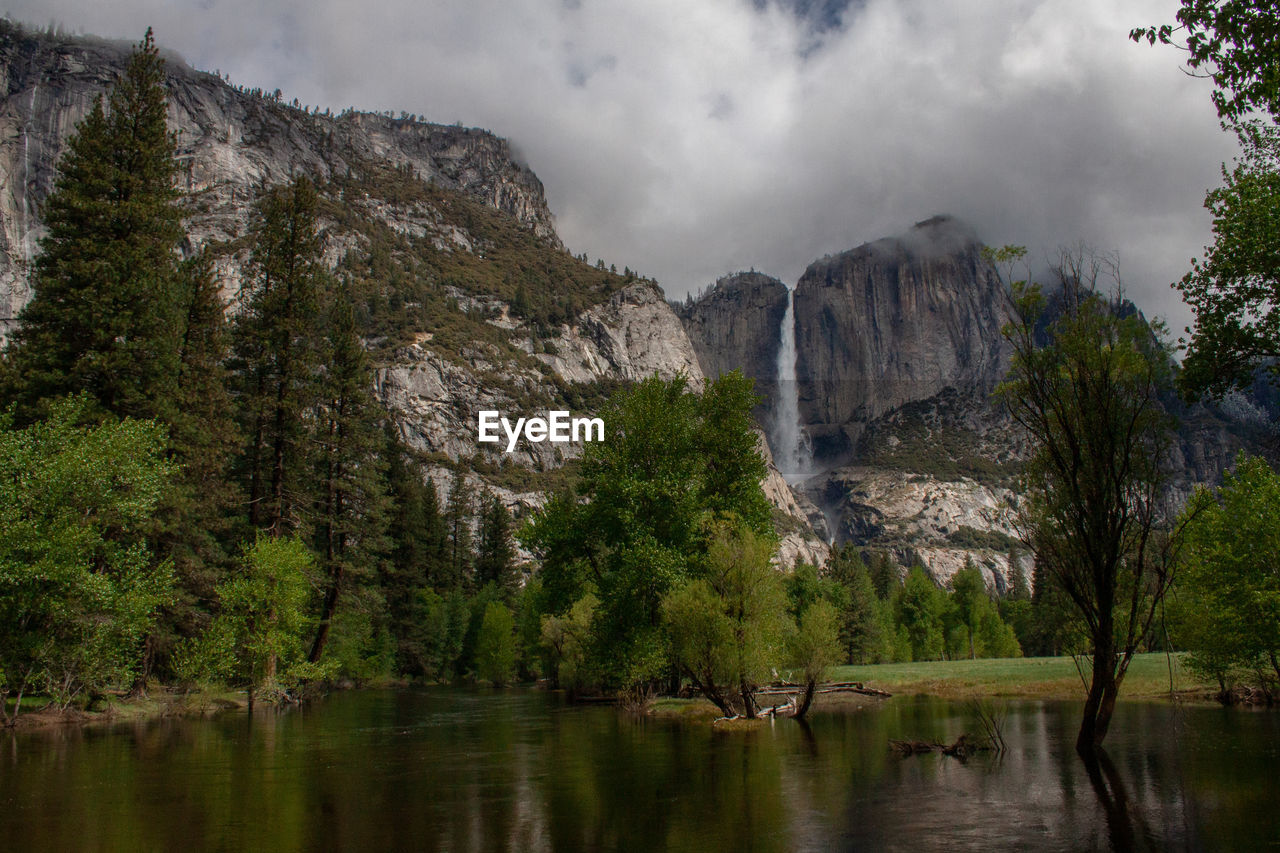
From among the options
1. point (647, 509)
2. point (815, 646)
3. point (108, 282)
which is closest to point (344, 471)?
point (108, 282)

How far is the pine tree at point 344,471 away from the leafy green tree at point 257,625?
7676mm

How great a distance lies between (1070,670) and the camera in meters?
49.4

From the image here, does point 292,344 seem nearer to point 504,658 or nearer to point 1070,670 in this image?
point 504,658

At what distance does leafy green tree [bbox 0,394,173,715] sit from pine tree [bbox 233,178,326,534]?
1187 cm

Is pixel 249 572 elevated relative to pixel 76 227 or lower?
lower

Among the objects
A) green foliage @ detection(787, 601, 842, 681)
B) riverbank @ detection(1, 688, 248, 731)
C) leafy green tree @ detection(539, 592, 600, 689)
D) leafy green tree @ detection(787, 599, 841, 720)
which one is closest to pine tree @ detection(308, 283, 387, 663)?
riverbank @ detection(1, 688, 248, 731)

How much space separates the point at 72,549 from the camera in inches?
977

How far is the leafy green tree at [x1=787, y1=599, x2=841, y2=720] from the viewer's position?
28625 mm

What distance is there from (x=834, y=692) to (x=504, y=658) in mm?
40523

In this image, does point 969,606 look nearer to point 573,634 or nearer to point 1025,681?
point 1025,681

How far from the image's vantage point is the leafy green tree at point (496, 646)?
244 feet

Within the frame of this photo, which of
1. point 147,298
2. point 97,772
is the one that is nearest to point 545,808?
point 97,772

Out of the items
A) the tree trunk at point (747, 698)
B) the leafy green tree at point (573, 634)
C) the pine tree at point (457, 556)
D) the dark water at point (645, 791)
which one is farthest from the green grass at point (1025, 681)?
the pine tree at point (457, 556)

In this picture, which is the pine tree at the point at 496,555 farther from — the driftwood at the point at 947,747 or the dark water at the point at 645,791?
the driftwood at the point at 947,747
